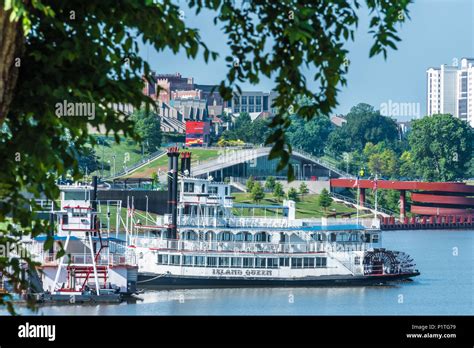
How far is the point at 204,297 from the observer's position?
52500 millimetres

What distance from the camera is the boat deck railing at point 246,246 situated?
5809 centimetres

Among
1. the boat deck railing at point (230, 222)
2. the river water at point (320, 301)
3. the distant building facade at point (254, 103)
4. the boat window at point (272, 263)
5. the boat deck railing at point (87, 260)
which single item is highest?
the distant building facade at point (254, 103)

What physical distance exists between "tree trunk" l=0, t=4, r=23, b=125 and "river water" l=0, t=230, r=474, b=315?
3390 centimetres

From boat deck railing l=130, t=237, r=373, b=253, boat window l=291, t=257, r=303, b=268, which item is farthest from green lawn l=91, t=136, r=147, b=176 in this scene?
boat window l=291, t=257, r=303, b=268

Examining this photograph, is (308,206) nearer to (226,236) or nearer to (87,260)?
(226,236)

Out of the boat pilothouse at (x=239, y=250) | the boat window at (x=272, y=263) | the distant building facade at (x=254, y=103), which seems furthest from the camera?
the distant building facade at (x=254, y=103)

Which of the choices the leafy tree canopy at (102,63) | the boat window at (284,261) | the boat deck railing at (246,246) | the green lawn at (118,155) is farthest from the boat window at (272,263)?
the green lawn at (118,155)

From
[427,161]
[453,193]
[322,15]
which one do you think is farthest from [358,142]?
[322,15]

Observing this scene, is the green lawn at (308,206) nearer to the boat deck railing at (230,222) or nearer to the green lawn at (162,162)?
the green lawn at (162,162)

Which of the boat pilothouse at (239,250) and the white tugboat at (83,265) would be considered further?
the boat pilothouse at (239,250)

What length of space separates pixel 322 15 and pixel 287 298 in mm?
41925

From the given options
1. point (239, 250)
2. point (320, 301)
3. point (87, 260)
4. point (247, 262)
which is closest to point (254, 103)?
point (239, 250)

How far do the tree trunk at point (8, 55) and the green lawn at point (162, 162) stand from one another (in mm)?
105819

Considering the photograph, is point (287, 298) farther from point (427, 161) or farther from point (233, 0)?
point (427, 161)
